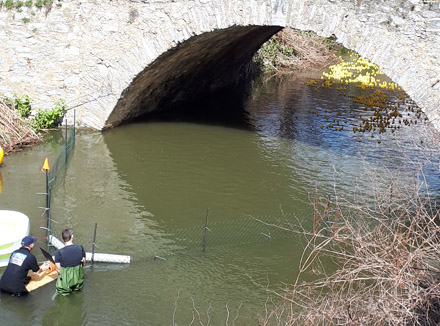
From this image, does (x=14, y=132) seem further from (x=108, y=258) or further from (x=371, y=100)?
(x=371, y=100)

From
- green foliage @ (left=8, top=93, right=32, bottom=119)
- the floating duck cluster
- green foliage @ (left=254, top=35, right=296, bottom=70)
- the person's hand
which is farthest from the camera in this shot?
green foliage @ (left=254, top=35, right=296, bottom=70)

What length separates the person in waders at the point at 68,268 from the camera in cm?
739

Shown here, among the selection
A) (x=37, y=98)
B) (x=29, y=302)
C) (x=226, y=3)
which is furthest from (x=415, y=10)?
(x=37, y=98)

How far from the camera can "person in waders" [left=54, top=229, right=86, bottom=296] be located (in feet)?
24.3

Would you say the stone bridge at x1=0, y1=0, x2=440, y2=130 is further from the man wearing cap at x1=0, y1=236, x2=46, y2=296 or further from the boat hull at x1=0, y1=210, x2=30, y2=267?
the man wearing cap at x1=0, y1=236, x2=46, y2=296

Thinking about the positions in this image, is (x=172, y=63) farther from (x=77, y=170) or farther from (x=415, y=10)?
(x=415, y=10)

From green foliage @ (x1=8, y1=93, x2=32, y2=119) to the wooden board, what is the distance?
659 cm

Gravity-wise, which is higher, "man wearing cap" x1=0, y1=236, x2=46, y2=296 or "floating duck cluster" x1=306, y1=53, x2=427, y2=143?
"floating duck cluster" x1=306, y1=53, x2=427, y2=143

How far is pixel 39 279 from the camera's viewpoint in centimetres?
779

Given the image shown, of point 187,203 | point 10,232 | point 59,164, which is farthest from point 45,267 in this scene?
point 59,164

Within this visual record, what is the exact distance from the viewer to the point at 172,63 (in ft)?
47.3

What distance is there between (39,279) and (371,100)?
1427 centimetres

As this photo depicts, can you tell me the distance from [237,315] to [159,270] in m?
1.48

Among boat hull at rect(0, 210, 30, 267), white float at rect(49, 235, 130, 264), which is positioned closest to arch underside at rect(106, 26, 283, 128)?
boat hull at rect(0, 210, 30, 267)
